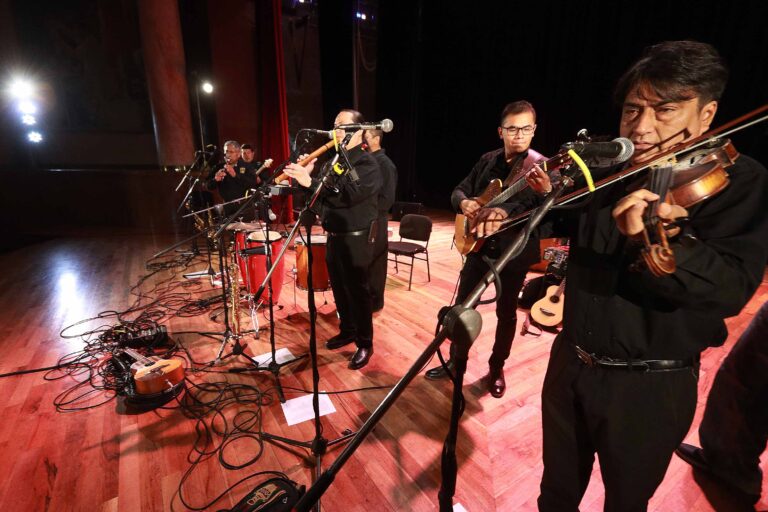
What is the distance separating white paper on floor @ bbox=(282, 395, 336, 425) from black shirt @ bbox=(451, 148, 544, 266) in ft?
5.09

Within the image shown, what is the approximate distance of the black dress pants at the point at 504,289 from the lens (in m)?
2.38

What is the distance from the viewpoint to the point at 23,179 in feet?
27.4

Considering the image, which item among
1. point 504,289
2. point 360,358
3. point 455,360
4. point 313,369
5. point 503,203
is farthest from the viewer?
point 360,358

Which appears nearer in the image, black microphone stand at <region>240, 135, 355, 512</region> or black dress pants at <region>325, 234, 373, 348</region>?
black microphone stand at <region>240, 135, 355, 512</region>

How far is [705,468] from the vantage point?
2.10 m

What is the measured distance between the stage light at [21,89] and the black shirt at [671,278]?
11.9 meters

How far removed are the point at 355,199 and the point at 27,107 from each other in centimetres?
1043

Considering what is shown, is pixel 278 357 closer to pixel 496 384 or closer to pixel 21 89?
pixel 496 384

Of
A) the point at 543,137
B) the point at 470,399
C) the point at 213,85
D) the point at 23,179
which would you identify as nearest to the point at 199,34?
the point at 213,85

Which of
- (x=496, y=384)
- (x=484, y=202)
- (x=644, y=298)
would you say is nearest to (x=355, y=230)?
(x=484, y=202)

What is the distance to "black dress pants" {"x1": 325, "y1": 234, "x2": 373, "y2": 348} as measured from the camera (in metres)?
2.88

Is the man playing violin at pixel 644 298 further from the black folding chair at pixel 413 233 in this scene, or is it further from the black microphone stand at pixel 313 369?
the black folding chair at pixel 413 233

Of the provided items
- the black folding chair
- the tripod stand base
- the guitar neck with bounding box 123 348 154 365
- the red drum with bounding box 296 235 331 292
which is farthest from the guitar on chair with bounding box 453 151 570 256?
the tripod stand base

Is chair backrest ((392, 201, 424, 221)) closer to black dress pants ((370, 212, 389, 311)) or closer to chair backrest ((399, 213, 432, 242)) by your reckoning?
chair backrest ((399, 213, 432, 242))
